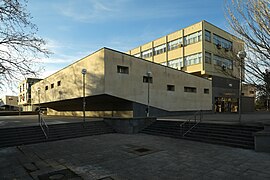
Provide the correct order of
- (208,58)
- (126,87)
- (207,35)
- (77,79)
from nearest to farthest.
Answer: (126,87)
(77,79)
(208,58)
(207,35)

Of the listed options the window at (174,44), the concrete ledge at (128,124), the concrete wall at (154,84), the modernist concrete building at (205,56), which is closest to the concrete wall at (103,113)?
the concrete wall at (154,84)

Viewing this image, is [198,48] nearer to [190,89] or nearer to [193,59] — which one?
[193,59]

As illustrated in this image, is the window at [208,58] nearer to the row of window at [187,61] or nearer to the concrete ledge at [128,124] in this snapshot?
the row of window at [187,61]

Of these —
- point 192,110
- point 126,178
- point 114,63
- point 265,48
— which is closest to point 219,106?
point 192,110

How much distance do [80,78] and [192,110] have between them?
680 inches

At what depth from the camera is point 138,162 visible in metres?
7.24

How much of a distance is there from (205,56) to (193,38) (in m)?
4.17

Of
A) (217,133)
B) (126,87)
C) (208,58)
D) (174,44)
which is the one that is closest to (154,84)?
(126,87)

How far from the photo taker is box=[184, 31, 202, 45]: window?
3226 cm

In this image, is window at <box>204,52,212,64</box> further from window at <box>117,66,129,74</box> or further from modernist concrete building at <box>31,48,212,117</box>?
window at <box>117,66,129,74</box>

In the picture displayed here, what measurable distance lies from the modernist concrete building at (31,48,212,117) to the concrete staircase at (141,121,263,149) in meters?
6.81

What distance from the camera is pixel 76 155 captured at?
8.38 m

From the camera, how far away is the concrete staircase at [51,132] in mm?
11422

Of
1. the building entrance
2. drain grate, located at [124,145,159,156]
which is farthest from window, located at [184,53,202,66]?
drain grate, located at [124,145,159,156]
